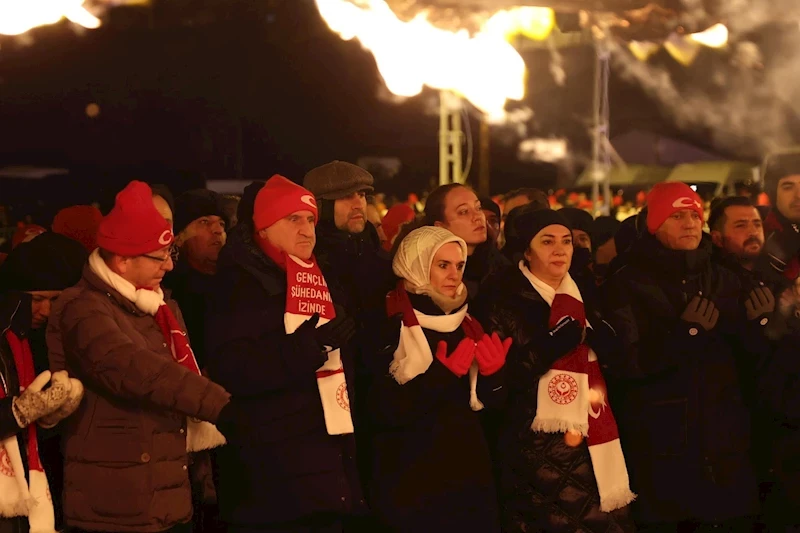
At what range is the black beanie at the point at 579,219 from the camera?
21.6ft

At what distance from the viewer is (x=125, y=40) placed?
3194 centimetres

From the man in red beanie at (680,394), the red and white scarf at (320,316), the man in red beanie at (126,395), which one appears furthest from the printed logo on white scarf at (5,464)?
the man in red beanie at (680,394)

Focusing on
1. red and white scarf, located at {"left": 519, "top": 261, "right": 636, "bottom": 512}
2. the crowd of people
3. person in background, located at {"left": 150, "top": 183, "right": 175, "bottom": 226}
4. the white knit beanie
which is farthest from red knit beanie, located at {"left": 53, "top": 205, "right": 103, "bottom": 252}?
red and white scarf, located at {"left": 519, "top": 261, "right": 636, "bottom": 512}

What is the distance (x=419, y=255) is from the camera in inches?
184

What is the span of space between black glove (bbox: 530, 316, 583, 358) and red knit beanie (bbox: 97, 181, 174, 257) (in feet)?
5.68

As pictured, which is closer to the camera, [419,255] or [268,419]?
[268,419]

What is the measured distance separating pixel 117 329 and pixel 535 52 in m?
35.1

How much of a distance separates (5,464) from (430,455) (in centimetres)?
172

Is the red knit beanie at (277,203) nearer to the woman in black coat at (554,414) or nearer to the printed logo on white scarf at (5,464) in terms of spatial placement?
the woman in black coat at (554,414)

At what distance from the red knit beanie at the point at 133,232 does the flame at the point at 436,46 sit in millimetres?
7698

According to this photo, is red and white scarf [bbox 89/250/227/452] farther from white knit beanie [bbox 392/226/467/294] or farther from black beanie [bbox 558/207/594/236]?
black beanie [bbox 558/207/594/236]

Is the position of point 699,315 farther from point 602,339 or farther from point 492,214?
point 492,214

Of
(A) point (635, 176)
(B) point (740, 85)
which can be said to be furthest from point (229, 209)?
(A) point (635, 176)

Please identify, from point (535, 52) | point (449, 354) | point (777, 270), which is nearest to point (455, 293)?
point (449, 354)
